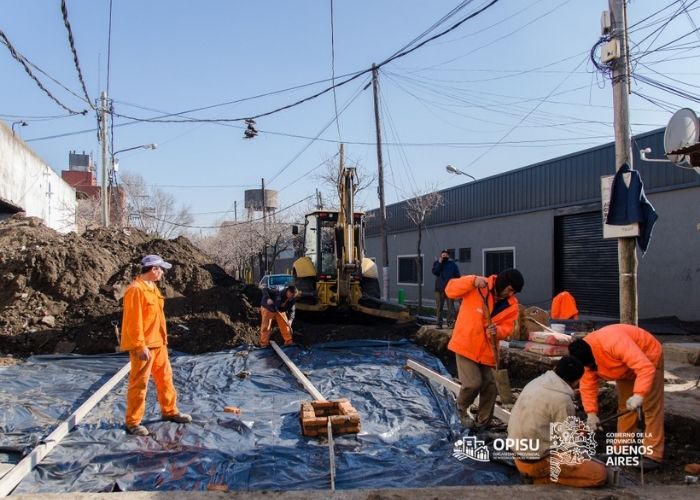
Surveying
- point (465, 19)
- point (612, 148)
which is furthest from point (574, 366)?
point (612, 148)

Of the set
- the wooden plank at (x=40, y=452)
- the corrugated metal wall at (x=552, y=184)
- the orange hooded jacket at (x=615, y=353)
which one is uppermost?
the corrugated metal wall at (x=552, y=184)

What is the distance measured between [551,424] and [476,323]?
173 centimetres

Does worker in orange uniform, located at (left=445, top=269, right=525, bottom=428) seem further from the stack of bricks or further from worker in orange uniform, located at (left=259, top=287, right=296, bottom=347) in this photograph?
worker in orange uniform, located at (left=259, top=287, right=296, bottom=347)

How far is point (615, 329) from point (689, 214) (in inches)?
400

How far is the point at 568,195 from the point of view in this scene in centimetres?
1617

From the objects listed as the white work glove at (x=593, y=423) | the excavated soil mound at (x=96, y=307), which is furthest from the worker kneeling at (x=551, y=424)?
the excavated soil mound at (x=96, y=307)

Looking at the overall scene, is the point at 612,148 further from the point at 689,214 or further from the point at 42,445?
the point at 42,445

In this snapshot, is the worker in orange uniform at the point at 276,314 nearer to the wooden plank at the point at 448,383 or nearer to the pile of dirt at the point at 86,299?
the pile of dirt at the point at 86,299

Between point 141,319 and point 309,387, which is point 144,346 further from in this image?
point 309,387

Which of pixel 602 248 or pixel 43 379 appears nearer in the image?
pixel 43 379

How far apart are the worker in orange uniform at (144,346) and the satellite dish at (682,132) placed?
6.60m

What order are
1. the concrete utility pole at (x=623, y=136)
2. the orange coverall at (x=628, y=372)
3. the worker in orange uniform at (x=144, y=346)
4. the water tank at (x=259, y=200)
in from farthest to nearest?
the water tank at (x=259, y=200) → the concrete utility pole at (x=623, y=136) → the worker in orange uniform at (x=144, y=346) → the orange coverall at (x=628, y=372)

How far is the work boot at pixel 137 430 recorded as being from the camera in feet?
17.2

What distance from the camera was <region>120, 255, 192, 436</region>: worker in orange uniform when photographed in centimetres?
536
